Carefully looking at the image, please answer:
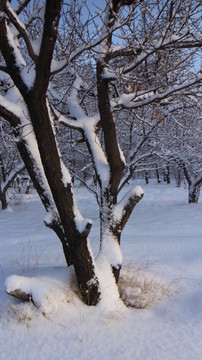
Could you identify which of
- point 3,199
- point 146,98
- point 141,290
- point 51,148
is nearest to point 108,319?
point 141,290

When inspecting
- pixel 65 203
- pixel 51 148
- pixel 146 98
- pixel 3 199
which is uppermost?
pixel 146 98

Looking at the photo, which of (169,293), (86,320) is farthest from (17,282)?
(169,293)

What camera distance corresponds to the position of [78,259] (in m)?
3.02

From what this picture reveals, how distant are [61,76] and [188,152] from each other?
7.80 meters

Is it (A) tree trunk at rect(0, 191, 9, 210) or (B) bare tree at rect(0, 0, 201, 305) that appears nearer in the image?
(B) bare tree at rect(0, 0, 201, 305)

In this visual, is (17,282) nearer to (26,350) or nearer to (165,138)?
(26,350)

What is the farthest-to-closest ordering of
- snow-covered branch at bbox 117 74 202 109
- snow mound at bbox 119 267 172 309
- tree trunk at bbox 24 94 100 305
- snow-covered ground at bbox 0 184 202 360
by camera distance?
snow-covered branch at bbox 117 74 202 109 < snow mound at bbox 119 267 172 309 < tree trunk at bbox 24 94 100 305 < snow-covered ground at bbox 0 184 202 360

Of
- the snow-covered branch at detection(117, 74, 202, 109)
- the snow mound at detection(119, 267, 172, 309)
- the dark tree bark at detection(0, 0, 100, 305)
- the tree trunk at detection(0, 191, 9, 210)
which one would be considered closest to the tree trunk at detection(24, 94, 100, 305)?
the dark tree bark at detection(0, 0, 100, 305)

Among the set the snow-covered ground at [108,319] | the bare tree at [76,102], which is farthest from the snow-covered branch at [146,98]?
the snow-covered ground at [108,319]

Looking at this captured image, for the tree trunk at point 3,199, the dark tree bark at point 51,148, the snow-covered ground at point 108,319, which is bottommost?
the snow-covered ground at point 108,319

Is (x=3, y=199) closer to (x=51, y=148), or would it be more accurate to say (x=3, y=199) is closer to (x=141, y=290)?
(x=141, y=290)

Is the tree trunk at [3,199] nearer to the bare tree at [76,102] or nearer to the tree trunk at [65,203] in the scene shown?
the bare tree at [76,102]

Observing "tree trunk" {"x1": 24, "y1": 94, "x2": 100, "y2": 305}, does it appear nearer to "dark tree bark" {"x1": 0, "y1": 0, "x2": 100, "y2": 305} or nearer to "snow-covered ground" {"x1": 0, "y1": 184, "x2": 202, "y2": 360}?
"dark tree bark" {"x1": 0, "y1": 0, "x2": 100, "y2": 305}

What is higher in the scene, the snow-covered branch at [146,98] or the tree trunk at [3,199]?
the snow-covered branch at [146,98]
